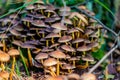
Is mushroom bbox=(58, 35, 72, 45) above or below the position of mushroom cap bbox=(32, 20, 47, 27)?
below

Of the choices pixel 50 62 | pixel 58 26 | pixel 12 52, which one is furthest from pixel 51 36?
pixel 12 52

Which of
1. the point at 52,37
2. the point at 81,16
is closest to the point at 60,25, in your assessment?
the point at 52,37

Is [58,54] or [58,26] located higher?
[58,26]

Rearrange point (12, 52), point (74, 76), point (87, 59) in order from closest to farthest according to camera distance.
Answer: point (74, 76)
point (12, 52)
point (87, 59)

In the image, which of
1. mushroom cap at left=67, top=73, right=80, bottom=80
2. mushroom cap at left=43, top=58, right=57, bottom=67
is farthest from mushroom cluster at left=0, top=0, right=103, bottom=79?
mushroom cap at left=67, top=73, right=80, bottom=80

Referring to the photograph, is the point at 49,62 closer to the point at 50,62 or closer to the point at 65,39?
the point at 50,62

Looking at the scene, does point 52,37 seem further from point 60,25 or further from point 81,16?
point 81,16

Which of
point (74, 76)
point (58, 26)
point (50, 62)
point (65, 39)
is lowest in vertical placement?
point (74, 76)

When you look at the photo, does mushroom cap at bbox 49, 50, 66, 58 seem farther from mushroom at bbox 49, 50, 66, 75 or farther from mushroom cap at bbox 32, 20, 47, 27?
mushroom cap at bbox 32, 20, 47, 27

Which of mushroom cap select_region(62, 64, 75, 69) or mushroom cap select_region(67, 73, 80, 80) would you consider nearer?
mushroom cap select_region(67, 73, 80, 80)
